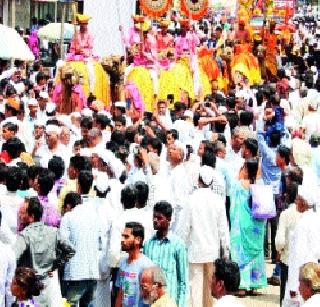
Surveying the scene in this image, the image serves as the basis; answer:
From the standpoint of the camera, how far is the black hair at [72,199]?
27.6 ft

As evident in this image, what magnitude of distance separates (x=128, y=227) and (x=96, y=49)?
13.2 meters

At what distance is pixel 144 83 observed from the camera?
1872 cm

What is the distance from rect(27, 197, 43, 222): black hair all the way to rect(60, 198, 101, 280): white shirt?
49cm

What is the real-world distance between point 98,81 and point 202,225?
29.9 feet

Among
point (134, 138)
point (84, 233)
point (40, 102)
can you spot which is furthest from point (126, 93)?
point (84, 233)

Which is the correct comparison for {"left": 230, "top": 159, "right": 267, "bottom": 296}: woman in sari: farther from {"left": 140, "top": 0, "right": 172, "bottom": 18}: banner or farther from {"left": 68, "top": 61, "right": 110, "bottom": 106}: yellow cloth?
{"left": 140, "top": 0, "right": 172, "bottom": 18}: banner

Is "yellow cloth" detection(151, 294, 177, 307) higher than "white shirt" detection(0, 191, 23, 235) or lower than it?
lower

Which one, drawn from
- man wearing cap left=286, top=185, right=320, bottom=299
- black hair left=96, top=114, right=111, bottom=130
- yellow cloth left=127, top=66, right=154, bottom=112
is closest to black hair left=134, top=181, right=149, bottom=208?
man wearing cap left=286, top=185, right=320, bottom=299

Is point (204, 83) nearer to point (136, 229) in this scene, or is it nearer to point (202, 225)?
point (202, 225)

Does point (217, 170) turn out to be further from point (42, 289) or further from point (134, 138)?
point (42, 289)

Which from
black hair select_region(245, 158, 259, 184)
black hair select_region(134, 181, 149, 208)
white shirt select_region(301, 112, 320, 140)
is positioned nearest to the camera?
black hair select_region(134, 181, 149, 208)

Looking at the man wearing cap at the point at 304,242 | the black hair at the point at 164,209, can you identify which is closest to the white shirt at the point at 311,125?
the man wearing cap at the point at 304,242

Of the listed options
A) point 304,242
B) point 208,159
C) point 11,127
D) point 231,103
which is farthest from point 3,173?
point 231,103

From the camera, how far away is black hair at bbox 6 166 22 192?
27.9ft
